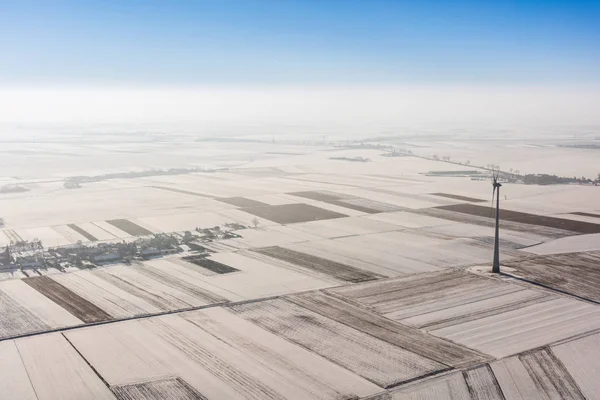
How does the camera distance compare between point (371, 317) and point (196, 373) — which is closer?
point (196, 373)

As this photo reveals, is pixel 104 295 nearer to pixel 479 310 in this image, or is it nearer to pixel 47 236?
pixel 47 236

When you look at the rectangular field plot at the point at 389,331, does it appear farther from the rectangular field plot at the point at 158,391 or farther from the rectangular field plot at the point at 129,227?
the rectangular field plot at the point at 129,227

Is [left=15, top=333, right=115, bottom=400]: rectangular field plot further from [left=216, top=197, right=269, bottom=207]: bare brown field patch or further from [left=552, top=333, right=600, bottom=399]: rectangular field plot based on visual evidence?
[left=216, top=197, right=269, bottom=207]: bare brown field patch

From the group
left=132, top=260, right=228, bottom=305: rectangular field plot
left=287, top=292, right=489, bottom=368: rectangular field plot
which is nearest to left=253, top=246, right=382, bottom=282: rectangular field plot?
left=287, top=292, right=489, bottom=368: rectangular field plot

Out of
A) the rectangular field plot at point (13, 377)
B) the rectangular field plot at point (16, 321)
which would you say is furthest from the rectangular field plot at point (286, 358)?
the rectangular field plot at point (13, 377)

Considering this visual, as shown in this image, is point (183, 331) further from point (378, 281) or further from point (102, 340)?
point (378, 281)

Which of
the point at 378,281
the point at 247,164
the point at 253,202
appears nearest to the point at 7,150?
the point at 247,164

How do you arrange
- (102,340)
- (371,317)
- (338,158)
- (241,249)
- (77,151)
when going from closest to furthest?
(102,340)
(371,317)
(241,249)
(338,158)
(77,151)
